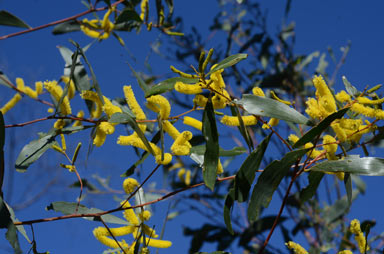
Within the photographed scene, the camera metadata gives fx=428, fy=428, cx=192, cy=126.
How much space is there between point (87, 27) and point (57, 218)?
3.32 ft

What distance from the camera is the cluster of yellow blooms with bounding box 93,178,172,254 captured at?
3.05 ft

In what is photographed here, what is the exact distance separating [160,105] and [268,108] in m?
0.21

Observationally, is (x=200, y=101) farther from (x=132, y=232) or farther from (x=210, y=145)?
(x=132, y=232)

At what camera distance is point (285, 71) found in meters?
2.93

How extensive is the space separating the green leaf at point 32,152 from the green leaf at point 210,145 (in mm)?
466

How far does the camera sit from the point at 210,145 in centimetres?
82

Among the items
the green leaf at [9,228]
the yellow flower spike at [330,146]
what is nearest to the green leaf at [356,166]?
the yellow flower spike at [330,146]

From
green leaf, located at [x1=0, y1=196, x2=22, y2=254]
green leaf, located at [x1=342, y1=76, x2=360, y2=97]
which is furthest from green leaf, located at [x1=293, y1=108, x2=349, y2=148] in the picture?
green leaf, located at [x1=0, y1=196, x2=22, y2=254]

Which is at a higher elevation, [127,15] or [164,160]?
[127,15]

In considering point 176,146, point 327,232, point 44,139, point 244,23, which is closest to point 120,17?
point 44,139

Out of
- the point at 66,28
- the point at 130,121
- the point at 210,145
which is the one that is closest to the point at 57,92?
the point at 130,121

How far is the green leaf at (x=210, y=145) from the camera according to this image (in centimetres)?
81

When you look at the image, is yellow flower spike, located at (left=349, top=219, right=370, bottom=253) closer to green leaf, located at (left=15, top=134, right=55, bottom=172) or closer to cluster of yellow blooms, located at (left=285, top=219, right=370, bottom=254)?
cluster of yellow blooms, located at (left=285, top=219, right=370, bottom=254)

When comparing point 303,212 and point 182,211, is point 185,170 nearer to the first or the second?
point 182,211
